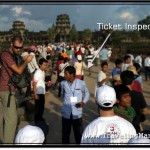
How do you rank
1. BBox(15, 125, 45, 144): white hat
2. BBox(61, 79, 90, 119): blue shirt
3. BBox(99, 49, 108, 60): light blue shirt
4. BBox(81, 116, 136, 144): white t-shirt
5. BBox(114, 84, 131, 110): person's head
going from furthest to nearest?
BBox(99, 49, 108, 60): light blue shirt < BBox(61, 79, 90, 119): blue shirt < BBox(114, 84, 131, 110): person's head < BBox(81, 116, 136, 144): white t-shirt < BBox(15, 125, 45, 144): white hat

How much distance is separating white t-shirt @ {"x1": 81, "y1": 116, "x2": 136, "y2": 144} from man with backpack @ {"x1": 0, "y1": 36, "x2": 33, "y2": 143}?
1348 mm

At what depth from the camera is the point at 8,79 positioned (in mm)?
3916

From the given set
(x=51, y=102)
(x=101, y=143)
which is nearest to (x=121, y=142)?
(x=101, y=143)

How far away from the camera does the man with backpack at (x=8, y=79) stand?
3.77 meters

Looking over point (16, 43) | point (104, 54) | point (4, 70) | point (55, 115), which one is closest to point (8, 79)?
point (4, 70)

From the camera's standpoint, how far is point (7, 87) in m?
3.94

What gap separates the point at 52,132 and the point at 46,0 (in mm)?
3806

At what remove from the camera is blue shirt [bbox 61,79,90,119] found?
4629mm

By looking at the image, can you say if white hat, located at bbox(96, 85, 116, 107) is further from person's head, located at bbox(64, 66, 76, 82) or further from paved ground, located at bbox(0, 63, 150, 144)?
paved ground, located at bbox(0, 63, 150, 144)

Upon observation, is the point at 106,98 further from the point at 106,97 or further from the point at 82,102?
the point at 82,102

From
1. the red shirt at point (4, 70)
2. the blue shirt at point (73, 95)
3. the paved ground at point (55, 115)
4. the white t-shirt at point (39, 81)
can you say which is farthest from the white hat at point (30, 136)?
the white t-shirt at point (39, 81)

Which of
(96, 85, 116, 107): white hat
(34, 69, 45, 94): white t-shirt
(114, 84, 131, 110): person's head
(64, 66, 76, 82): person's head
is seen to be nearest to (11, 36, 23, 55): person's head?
(64, 66, 76, 82): person's head

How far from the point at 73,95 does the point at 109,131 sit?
214cm

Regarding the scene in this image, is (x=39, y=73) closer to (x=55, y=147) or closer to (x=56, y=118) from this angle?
(x=56, y=118)
